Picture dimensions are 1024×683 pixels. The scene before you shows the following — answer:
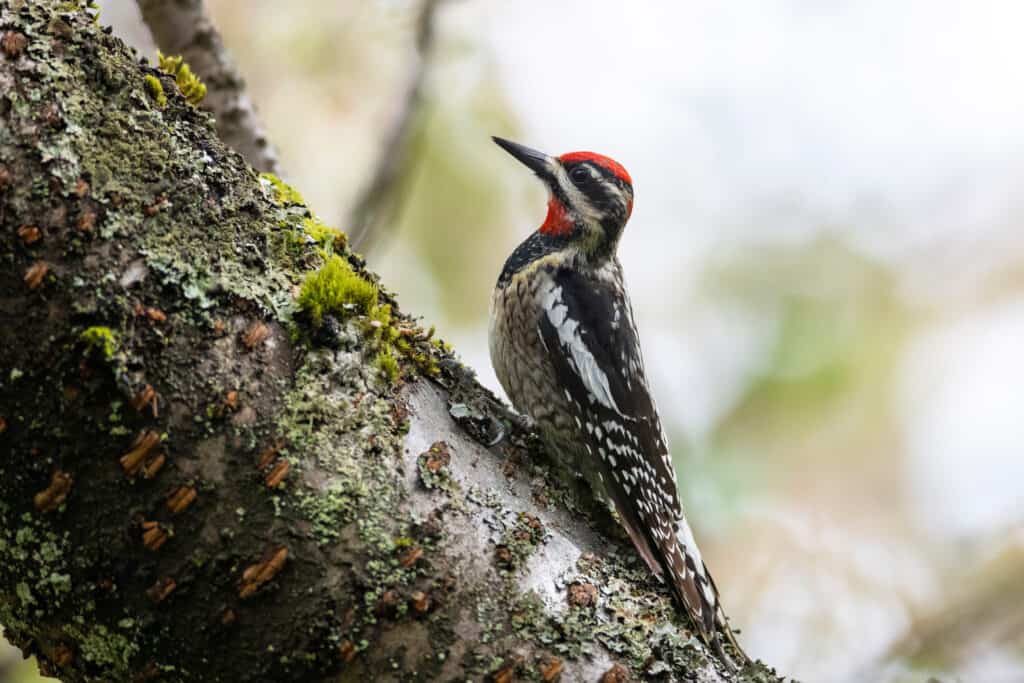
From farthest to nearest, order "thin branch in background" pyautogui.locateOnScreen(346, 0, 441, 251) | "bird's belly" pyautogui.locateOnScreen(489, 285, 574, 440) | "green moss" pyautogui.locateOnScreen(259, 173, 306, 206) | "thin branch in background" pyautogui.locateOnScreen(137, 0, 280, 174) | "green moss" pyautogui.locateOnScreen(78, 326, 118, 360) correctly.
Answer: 1. "thin branch in background" pyautogui.locateOnScreen(346, 0, 441, 251)
2. "bird's belly" pyautogui.locateOnScreen(489, 285, 574, 440)
3. "thin branch in background" pyautogui.locateOnScreen(137, 0, 280, 174)
4. "green moss" pyautogui.locateOnScreen(259, 173, 306, 206)
5. "green moss" pyautogui.locateOnScreen(78, 326, 118, 360)

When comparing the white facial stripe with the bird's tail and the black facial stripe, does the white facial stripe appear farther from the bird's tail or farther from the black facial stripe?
the bird's tail

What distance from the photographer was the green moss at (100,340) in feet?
4.83

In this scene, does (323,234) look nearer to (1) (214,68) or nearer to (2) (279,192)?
(2) (279,192)

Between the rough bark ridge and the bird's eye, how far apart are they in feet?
6.10

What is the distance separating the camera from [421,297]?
5.54 meters

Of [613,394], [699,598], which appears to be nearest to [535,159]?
[613,394]

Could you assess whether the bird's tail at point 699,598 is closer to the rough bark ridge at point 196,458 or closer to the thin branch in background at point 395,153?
the rough bark ridge at point 196,458

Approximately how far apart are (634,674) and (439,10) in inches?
116

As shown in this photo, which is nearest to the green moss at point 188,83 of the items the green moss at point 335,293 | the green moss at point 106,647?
the green moss at point 335,293

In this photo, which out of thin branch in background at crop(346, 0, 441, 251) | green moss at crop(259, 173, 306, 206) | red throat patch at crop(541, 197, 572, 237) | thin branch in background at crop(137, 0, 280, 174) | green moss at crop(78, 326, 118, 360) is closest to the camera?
green moss at crop(78, 326, 118, 360)

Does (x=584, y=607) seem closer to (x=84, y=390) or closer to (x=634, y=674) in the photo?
(x=634, y=674)

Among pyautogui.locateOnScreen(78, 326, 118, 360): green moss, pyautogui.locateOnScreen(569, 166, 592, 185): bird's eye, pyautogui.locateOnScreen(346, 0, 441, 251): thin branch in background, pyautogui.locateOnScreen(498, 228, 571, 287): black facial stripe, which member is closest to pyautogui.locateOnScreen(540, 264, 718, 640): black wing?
pyautogui.locateOnScreen(498, 228, 571, 287): black facial stripe

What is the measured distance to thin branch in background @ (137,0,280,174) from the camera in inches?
107

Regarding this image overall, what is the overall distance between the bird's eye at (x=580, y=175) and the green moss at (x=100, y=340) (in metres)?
2.29
